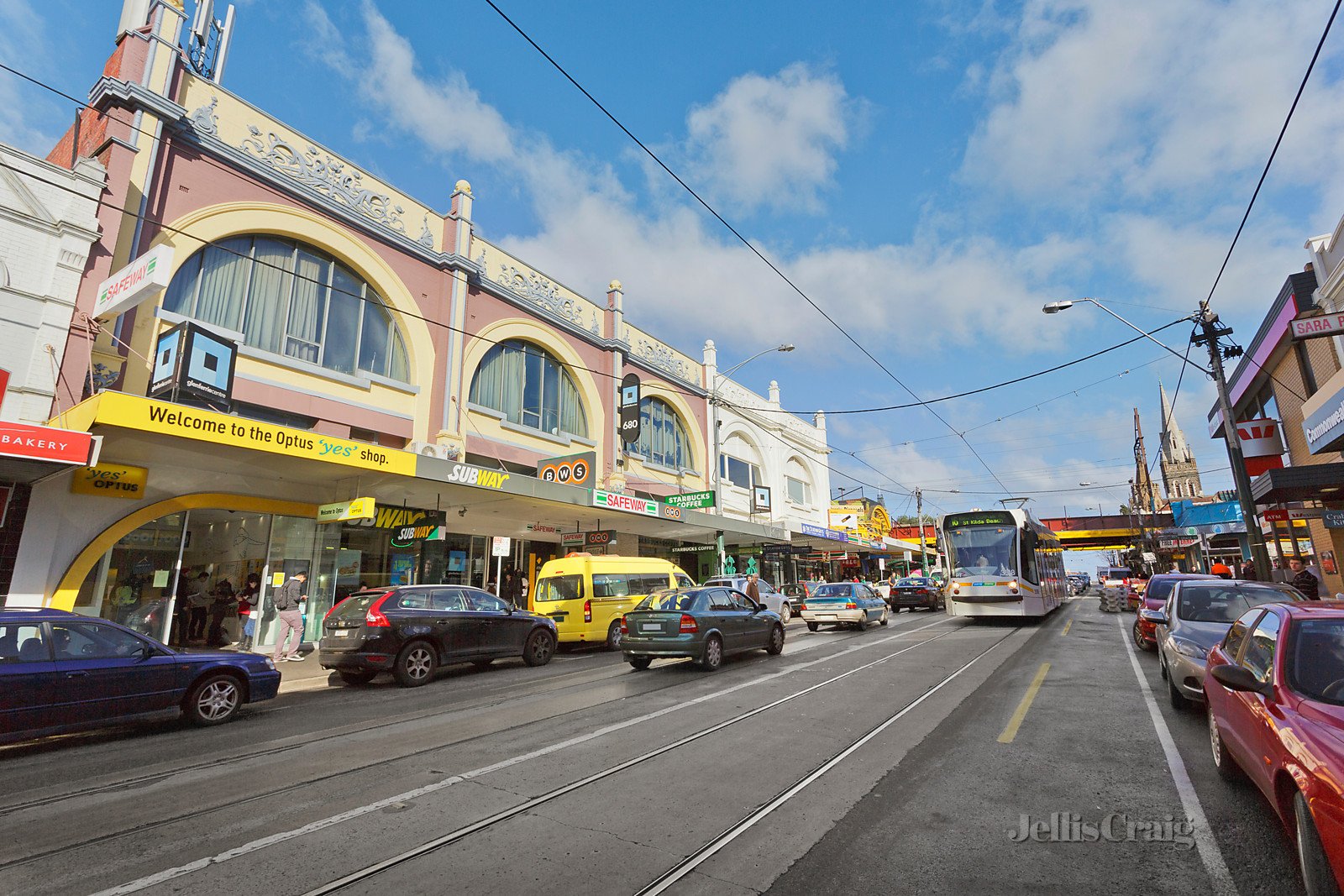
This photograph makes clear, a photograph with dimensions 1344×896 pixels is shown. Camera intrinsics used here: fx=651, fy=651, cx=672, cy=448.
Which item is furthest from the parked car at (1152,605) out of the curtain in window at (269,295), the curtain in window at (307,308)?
the curtain in window at (269,295)

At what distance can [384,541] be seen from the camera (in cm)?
1816

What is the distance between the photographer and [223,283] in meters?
15.2

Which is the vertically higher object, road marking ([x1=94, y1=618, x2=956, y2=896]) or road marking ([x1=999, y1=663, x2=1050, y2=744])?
road marking ([x1=999, y1=663, x2=1050, y2=744])

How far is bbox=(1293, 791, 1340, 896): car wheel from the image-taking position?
289cm

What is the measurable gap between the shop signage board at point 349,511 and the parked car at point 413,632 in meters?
2.61

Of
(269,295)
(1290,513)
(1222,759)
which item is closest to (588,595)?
(269,295)

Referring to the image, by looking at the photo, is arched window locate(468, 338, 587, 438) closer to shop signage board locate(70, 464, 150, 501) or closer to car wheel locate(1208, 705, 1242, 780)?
shop signage board locate(70, 464, 150, 501)

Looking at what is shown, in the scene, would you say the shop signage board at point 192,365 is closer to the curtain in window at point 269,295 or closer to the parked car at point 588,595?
the curtain in window at point 269,295

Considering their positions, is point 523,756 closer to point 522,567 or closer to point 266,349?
point 266,349

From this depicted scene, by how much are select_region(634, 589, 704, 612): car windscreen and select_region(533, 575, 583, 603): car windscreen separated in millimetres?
3553

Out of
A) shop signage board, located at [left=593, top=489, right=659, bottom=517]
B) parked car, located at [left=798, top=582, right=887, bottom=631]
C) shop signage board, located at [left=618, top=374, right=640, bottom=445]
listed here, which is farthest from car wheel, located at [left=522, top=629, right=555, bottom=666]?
shop signage board, located at [left=618, top=374, right=640, bottom=445]

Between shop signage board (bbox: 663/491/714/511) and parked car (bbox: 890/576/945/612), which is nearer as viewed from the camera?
shop signage board (bbox: 663/491/714/511)

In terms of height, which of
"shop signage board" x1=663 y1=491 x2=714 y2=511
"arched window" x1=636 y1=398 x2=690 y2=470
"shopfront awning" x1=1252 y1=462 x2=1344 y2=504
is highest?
"arched window" x1=636 y1=398 x2=690 y2=470

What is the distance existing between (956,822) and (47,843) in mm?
5932
